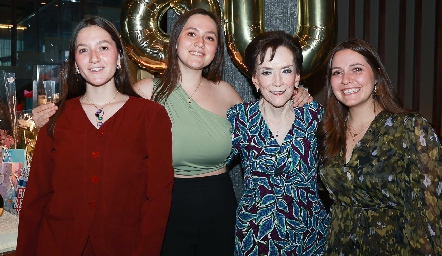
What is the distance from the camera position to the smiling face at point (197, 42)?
6.51 feet

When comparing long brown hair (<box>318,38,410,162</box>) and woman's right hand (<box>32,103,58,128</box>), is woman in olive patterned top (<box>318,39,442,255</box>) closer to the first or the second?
long brown hair (<box>318,38,410,162</box>)

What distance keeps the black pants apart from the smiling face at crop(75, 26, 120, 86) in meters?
0.56

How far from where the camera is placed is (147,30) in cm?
262

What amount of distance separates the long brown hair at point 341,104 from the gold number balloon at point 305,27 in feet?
1.69

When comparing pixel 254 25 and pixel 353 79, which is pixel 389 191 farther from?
pixel 254 25

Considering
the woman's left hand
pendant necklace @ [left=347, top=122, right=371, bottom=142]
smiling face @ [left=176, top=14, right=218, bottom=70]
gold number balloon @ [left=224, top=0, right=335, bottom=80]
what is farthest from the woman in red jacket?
gold number balloon @ [left=224, top=0, right=335, bottom=80]

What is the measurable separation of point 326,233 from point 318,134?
38 cm

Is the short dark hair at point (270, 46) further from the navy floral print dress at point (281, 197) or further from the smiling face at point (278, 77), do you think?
the navy floral print dress at point (281, 197)

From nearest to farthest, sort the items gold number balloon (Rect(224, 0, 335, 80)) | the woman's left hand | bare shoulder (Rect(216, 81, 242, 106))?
the woman's left hand, bare shoulder (Rect(216, 81, 242, 106)), gold number balloon (Rect(224, 0, 335, 80))

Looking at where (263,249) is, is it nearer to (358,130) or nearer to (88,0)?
(358,130)

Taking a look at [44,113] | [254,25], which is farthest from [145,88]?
[254,25]

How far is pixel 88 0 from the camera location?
5.52 m

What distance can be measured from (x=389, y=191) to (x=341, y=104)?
1.39 feet

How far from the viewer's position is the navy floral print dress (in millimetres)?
1777
